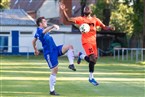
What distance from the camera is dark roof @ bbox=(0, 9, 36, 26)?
62312 millimetres

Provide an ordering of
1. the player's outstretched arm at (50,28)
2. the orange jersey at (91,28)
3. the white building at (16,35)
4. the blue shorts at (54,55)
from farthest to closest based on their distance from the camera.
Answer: the white building at (16,35)
the orange jersey at (91,28)
the blue shorts at (54,55)
the player's outstretched arm at (50,28)

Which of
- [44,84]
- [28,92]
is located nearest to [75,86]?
[44,84]

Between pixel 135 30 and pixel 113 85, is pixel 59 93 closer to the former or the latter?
pixel 113 85

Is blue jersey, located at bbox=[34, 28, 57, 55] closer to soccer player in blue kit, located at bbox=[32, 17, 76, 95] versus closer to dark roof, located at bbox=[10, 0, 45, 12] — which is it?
soccer player in blue kit, located at bbox=[32, 17, 76, 95]

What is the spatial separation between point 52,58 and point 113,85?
434 cm

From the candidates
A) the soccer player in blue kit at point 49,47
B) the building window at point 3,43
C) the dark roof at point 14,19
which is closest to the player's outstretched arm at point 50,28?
the soccer player in blue kit at point 49,47

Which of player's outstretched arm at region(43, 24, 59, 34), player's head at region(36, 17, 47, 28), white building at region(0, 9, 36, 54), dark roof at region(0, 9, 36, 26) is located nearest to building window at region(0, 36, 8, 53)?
white building at region(0, 9, 36, 54)

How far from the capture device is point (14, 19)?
6388 centimetres

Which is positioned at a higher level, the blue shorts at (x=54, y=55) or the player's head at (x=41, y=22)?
the player's head at (x=41, y=22)

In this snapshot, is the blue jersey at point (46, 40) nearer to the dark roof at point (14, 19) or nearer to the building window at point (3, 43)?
the building window at point (3, 43)

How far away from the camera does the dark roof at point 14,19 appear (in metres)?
62.3

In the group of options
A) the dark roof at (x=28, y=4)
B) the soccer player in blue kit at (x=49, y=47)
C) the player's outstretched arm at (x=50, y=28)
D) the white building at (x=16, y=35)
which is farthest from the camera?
the dark roof at (x=28, y=4)

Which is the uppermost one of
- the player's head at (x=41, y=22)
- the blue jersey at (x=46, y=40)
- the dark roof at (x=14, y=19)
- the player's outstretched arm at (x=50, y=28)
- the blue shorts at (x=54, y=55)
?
the player's head at (x=41, y=22)

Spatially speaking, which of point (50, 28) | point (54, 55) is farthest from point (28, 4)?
point (50, 28)
